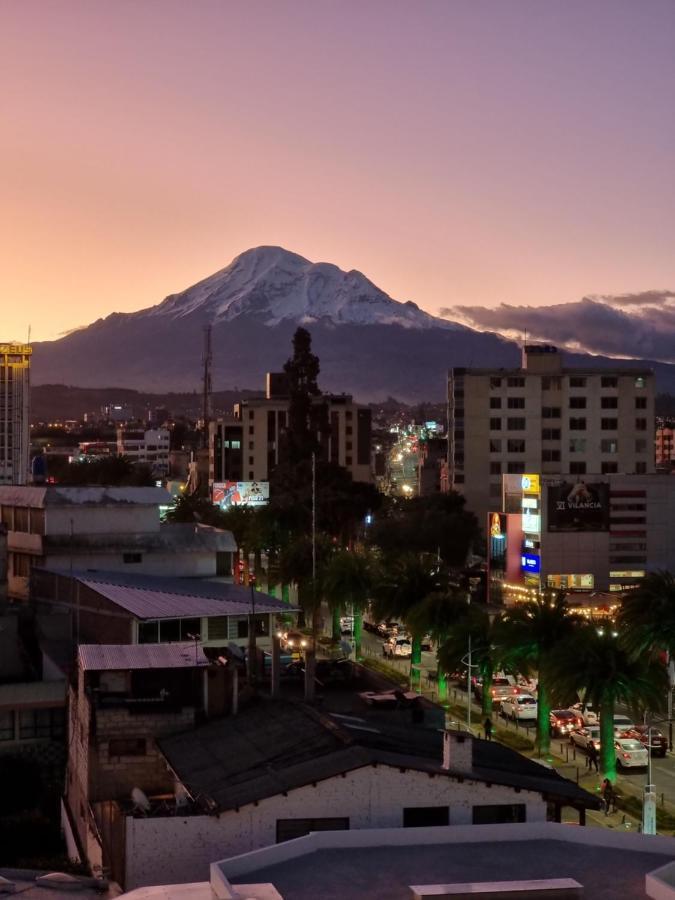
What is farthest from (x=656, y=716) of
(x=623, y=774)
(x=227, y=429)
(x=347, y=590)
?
(x=227, y=429)

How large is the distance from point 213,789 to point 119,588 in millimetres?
28493

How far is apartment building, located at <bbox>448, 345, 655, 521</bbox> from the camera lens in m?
130

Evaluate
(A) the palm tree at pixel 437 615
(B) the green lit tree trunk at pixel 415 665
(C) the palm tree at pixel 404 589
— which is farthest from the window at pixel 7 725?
(C) the palm tree at pixel 404 589

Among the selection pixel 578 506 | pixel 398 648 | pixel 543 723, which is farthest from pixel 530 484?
pixel 543 723

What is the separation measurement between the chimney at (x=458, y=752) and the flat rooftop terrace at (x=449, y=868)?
252 cm

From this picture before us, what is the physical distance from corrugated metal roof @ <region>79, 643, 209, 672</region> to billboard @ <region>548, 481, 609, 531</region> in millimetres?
57568

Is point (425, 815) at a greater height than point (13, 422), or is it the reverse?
point (13, 422)

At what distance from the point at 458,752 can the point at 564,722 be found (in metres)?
24.6

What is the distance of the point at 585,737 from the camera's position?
46906 mm

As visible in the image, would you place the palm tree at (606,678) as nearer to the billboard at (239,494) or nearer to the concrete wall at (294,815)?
the concrete wall at (294,815)

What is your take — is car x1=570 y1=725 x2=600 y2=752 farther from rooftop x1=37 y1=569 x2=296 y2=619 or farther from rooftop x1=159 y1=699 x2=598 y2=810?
rooftop x1=159 y1=699 x2=598 y2=810

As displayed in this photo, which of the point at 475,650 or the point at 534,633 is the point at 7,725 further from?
the point at 534,633

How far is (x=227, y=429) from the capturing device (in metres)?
180

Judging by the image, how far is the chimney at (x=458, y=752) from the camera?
26.8 m
